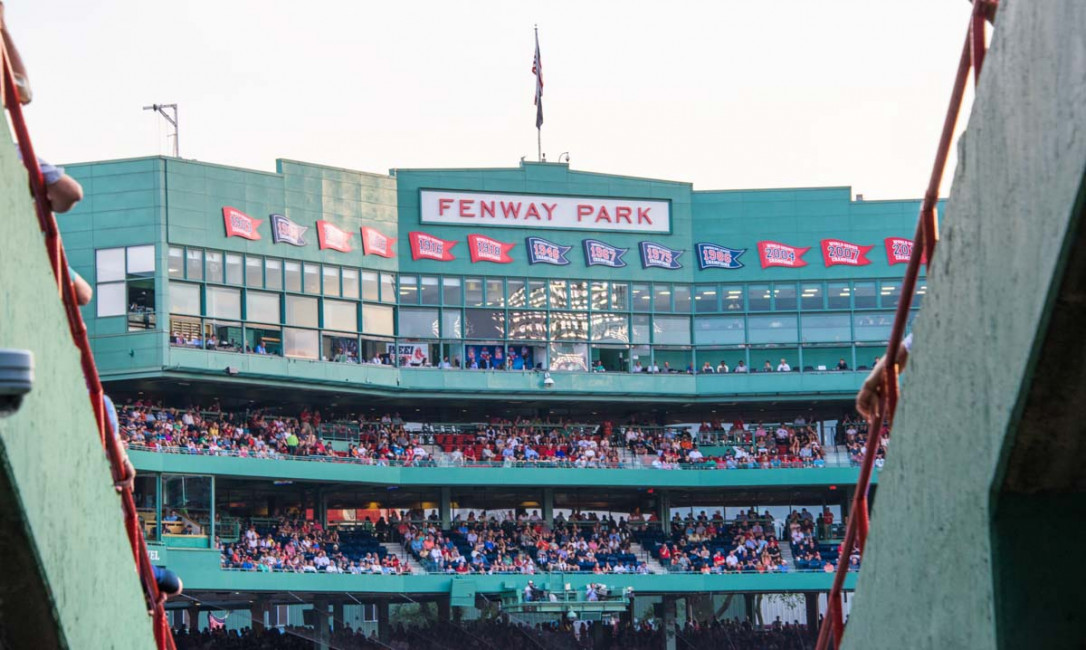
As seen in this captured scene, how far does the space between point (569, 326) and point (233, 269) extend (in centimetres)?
1092

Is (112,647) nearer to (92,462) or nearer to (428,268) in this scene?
(92,462)

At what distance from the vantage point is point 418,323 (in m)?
45.2

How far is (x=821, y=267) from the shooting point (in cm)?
4797

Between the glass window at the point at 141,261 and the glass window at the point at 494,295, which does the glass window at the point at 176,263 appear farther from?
the glass window at the point at 494,295

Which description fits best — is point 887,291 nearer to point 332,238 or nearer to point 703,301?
point 703,301

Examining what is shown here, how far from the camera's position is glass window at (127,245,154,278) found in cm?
4056

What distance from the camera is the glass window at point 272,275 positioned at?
139 feet

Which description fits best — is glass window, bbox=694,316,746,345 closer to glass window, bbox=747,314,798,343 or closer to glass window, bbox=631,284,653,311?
glass window, bbox=747,314,798,343

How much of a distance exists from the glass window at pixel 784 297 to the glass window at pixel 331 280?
14357mm

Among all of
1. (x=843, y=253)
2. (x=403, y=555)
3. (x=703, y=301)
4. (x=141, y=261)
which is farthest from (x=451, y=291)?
(x=843, y=253)

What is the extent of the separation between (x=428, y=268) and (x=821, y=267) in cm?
1292

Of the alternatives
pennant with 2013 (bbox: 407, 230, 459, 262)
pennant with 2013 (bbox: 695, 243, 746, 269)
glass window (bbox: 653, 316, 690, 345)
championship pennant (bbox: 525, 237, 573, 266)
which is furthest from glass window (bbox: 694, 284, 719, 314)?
pennant with 2013 (bbox: 407, 230, 459, 262)

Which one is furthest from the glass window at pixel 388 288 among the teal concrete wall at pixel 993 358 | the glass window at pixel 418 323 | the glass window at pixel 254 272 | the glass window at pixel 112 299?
the teal concrete wall at pixel 993 358

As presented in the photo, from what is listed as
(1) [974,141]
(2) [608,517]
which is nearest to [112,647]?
(1) [974,141]
